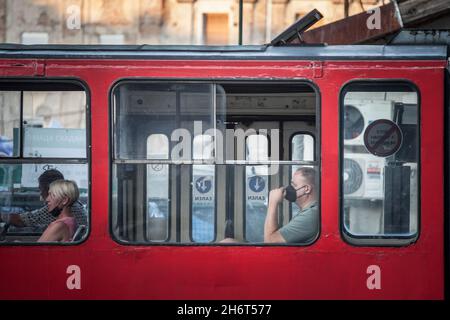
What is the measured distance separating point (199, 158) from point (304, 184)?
0.75 meters

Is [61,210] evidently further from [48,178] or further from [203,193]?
[203,193]

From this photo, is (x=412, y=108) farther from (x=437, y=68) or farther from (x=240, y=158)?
(x=240, y=158)

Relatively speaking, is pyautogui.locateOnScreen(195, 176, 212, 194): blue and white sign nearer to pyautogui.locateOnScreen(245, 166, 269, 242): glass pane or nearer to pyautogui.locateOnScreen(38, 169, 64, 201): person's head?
pyautogui.locateOnScreen(245, 166, 269, 242): glass pane

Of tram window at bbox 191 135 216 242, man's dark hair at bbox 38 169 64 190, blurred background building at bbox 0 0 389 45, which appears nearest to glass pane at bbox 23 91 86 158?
man's dark hair at bbox 38 169 64 190

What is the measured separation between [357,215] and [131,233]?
1.57m

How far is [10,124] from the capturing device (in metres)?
6.34

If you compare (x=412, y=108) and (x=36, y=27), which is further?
(x=36, y=27)

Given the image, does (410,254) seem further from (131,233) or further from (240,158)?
(131,233)

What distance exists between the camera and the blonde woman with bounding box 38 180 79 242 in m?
6.36

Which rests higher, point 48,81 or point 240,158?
point 48,81

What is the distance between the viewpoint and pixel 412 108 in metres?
6.29

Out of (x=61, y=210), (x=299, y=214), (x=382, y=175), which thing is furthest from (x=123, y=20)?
(x=382, y=175)
